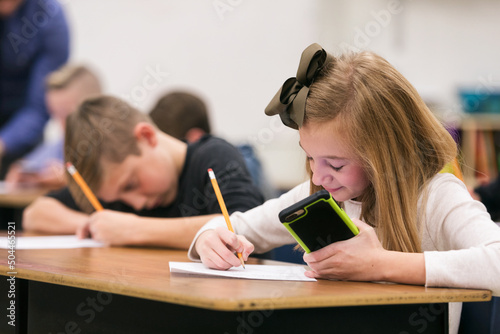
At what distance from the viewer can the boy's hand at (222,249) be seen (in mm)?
1136

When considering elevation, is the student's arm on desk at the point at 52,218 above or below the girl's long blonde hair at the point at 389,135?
below

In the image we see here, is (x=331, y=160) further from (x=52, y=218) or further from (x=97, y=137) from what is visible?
(x=52, y=218)

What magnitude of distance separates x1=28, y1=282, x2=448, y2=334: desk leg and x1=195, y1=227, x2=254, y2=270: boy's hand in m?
0.18

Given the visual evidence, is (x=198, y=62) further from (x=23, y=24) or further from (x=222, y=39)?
(x=23, y=24)

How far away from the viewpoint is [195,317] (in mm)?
927

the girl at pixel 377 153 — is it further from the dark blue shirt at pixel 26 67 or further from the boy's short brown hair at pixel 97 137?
the dark blue shirt at pixel 26 67

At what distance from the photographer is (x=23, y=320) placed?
1212mm

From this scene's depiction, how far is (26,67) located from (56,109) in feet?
1.31

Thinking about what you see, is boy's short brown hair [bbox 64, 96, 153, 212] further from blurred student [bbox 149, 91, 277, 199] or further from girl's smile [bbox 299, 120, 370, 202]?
blurred student [bbox 149, 91, 277, 199]

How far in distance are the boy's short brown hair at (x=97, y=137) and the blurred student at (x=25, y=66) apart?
2663 mm

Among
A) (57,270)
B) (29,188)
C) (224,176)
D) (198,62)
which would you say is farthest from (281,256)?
(198,62)

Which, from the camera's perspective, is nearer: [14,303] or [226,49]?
[14,303]

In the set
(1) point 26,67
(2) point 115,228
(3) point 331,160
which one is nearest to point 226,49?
(1) point 26,67

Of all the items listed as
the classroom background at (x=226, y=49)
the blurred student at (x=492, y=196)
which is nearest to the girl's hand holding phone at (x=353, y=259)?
the blurred student at (x=492, y=196)
